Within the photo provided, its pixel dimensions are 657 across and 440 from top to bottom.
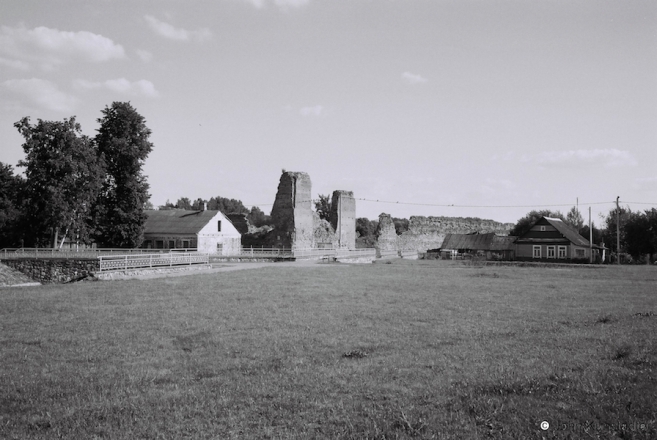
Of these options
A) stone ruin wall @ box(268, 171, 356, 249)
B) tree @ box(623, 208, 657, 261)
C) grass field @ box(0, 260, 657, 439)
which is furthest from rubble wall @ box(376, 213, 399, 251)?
grass field @ box(0, 260, 657, 439)

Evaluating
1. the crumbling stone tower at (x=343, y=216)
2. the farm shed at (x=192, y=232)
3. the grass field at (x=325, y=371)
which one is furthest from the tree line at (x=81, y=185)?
the grass field at (x=325, y=371)

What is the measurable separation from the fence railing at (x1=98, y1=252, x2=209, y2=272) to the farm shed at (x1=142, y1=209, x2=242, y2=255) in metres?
15.5

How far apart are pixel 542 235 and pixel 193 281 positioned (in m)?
43.1

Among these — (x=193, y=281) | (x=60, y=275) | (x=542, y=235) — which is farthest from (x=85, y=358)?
(x=542, y=235)

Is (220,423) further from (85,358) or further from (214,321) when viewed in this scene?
(214,321)

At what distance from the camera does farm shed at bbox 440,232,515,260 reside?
188 feet

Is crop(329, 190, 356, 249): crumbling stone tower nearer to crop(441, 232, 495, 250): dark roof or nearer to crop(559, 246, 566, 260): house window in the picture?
crop(441, 232, 495, 250): dark roof

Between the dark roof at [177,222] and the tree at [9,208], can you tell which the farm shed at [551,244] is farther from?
the tree at [9,208]

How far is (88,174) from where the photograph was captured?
3869cm

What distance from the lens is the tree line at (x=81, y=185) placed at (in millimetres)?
38031

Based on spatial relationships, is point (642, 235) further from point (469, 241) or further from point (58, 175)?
point (58, 175)

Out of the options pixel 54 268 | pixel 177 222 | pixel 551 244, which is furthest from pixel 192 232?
pixel 551 244

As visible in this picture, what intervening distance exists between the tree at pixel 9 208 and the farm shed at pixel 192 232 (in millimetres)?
10906

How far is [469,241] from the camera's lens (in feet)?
202
